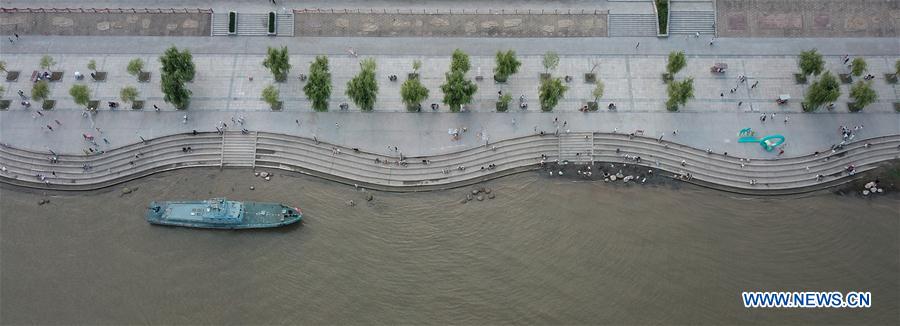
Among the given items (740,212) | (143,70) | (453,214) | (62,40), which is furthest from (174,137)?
(740,212)

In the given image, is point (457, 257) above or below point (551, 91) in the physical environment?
below

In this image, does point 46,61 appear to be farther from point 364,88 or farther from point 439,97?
point 439,97

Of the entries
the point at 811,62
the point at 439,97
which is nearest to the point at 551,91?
the point at 439,97

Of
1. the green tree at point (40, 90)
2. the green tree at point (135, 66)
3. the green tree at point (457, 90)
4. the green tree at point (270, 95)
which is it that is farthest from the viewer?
the green tree at point (135, 66)

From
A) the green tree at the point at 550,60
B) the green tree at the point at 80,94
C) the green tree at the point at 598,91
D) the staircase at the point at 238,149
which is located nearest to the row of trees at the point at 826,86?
the green tree at the point at 598,91

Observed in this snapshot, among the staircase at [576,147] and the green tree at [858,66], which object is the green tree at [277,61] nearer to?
the staircase at [576,147]

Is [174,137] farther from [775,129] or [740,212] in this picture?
[775,129]

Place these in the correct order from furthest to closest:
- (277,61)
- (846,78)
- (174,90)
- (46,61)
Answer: (846,78) < (46,61) < (277,61) < (174,90)
